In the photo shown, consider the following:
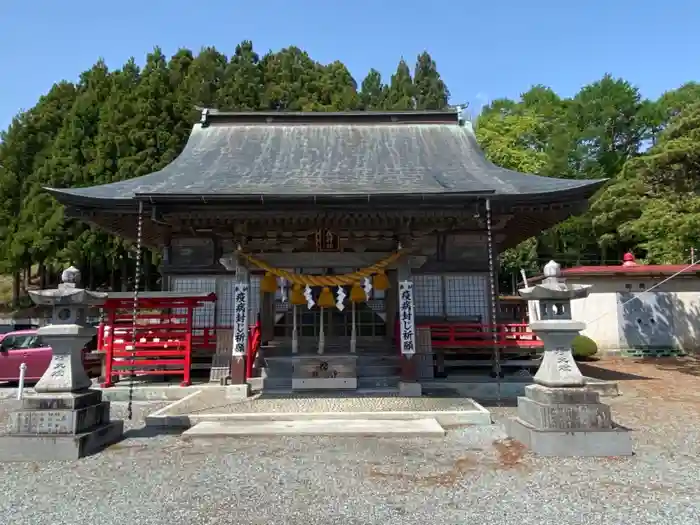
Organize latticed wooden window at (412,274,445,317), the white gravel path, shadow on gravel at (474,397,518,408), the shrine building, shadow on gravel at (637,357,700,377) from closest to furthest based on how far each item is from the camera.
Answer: the white gravel path → shadow on gravel at (474,397,518,408) → the shrine building → latticed wooden window at (412,274,445,317) → shadow on gravel at (637,357,700,377)

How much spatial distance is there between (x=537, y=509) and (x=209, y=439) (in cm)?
471

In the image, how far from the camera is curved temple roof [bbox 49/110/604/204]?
9828mm

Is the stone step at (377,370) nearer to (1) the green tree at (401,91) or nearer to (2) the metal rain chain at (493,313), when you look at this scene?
(2) the metal rain chain at (493,313)

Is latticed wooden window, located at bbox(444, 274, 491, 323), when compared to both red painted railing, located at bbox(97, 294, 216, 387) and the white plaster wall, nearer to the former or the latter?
red painted railing, located at bbox(97, 294, 216, 387)

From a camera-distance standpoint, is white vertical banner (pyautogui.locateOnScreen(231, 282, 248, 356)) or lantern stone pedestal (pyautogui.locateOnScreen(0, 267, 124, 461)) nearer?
lantern stone pedestal (pyautogui.locateOnScreen(0, 267, 124, 461))

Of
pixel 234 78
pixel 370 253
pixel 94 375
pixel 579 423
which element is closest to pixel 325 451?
pixel 579 423

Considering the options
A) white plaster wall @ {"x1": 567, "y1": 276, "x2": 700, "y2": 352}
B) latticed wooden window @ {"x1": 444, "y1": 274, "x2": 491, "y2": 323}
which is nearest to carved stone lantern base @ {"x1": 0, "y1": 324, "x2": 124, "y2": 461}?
latticed wooden window @ {"x1": 444, "y1": 274, "x2": 491, "y2": 323}

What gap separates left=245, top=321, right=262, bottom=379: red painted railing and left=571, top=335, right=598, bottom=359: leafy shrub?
39.3ft

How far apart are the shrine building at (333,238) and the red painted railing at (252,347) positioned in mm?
51

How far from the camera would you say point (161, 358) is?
11.8 m

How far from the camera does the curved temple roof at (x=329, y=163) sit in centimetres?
983

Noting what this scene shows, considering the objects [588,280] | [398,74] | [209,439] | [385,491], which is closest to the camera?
[385,491]

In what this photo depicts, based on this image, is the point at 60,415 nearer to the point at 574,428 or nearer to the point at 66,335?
the point at 66,335

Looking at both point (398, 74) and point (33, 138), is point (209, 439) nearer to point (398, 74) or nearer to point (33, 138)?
point (33, 138)
